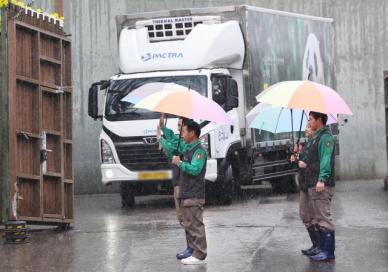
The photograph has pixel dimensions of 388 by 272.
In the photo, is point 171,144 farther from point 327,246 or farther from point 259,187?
point 259,187

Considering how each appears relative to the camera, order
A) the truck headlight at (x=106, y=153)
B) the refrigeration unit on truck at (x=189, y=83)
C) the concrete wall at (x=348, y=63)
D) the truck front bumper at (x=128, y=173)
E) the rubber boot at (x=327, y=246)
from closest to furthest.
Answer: the rubber boot at (x=327, y=246) → the truck front bumper at (x=128, y=173) → the refrigeration unit on truck at (x=189, y=83) → the truck headlight at (x=106, y=153) → the concrete wall at (x=348, y=63)

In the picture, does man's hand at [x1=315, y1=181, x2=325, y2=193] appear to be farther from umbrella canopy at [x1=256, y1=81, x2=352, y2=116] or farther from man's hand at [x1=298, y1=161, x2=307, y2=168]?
umbrella canopy at [x1=256, y1=81, x2=352, y2=116]

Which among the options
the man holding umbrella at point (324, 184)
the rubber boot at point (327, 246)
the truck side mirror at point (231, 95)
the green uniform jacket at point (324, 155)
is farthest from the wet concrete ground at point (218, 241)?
the truck side mirror at point (231, 95)

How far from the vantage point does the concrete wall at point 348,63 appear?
22656 mm

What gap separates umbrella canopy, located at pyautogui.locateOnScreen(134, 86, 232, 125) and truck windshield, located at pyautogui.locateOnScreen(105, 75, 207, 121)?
675 centimetres

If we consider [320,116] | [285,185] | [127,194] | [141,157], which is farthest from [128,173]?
[320,116]

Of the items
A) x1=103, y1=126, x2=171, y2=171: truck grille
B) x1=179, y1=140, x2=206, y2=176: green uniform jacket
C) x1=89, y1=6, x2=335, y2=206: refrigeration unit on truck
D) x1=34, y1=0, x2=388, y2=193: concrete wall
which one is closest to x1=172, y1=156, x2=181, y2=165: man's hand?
x1=179, y1=140, x2=206, y2=176: green uniform jacket

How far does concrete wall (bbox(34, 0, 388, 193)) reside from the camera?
22.7m

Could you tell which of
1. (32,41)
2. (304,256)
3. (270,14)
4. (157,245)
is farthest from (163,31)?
(304,256)

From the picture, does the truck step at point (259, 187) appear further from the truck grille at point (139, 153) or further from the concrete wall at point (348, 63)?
the truck grille at point (139, 153)

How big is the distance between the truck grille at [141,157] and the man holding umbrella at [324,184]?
23.2ft

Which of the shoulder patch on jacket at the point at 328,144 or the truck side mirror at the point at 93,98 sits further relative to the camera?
the truck side mirror at the point at 93,98

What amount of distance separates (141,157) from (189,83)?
165cm

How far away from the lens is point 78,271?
9188 millimetres
